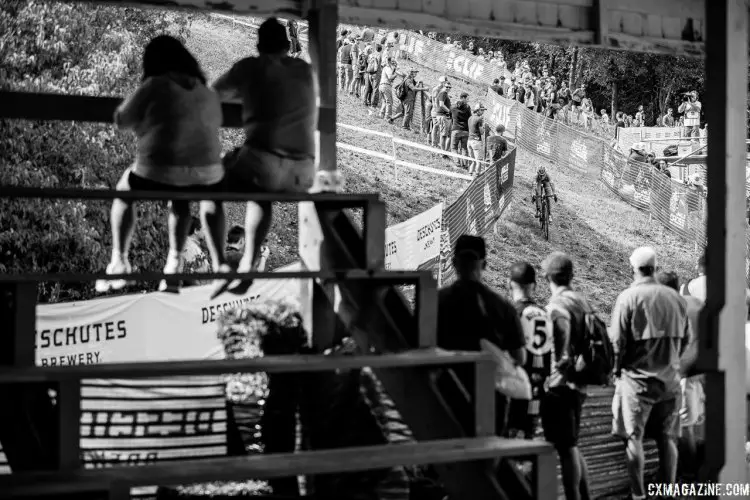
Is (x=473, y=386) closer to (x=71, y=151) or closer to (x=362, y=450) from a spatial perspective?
(x=362, y=450)

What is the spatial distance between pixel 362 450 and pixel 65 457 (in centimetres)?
116

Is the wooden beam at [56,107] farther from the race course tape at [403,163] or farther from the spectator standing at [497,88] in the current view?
the spectator standing at [497,88]

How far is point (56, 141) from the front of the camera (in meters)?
17.1

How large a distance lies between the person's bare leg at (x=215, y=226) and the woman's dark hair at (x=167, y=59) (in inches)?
29.7

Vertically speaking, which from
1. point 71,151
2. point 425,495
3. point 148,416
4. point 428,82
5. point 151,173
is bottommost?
point 425,495

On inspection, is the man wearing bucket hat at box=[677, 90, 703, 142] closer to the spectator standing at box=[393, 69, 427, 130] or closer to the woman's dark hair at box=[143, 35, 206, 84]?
the spectator standing at box=[393, 69, 427, 130]

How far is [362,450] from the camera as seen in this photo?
4762 mm

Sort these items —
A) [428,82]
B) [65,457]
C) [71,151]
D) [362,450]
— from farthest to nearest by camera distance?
1. [428,82]
2. [71,151]
3. [362,450]
4. [65,457]

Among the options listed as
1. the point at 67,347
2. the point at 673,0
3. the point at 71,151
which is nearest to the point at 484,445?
the point at 673,0

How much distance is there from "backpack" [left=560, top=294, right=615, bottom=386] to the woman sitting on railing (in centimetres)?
253

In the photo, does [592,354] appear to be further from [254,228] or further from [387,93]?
[387,93]

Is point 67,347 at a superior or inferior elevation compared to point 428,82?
inferior

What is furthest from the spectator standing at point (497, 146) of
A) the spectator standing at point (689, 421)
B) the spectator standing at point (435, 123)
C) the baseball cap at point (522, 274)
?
the baseball cap at point (522, 274)

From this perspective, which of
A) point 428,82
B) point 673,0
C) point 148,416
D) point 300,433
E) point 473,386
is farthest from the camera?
point 428,82
